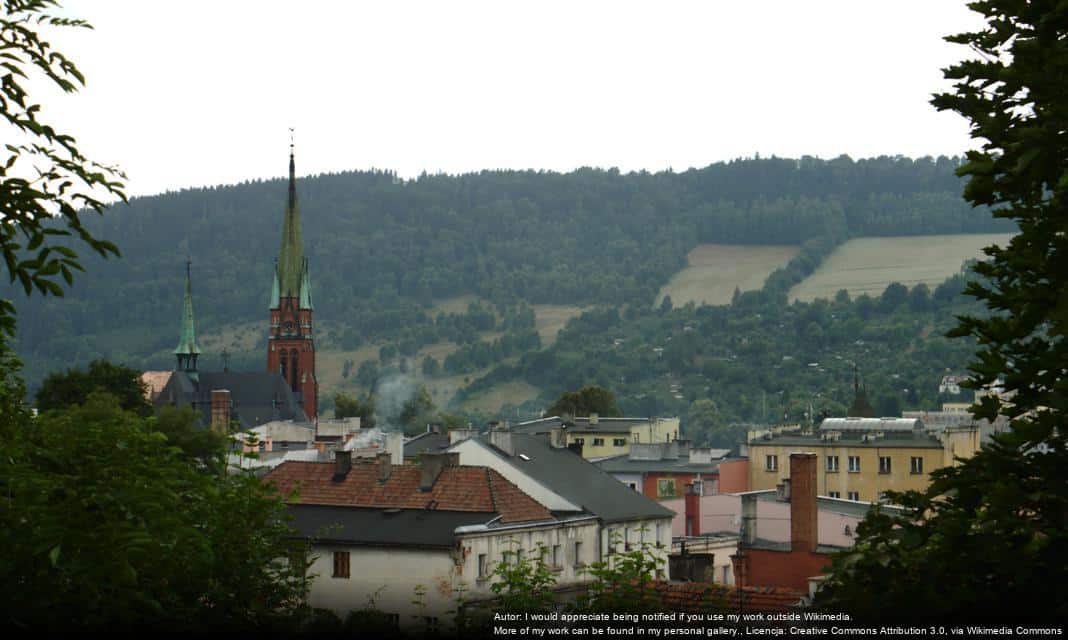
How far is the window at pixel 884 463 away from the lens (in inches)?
3629

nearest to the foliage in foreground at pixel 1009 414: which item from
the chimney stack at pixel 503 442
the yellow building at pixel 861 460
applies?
the chimney stack at pixel 503 442

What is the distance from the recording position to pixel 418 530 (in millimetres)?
49469

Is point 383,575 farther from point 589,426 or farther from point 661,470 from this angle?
point 589,426

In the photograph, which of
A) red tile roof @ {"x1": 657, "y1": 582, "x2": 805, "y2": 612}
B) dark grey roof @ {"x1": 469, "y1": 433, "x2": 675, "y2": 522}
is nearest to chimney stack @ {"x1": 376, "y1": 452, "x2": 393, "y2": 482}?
dark grey roof @ {"x1": 469, "y1": 433, "x2": 675, "y2": 522}

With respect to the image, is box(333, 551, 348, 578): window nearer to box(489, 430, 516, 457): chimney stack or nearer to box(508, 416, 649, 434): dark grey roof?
box(489, 430, 516, 457): chimney stack

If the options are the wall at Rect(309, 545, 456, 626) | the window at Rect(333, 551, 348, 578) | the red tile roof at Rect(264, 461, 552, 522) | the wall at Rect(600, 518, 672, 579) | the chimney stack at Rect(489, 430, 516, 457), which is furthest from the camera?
the chimney stack at Rect(489, 430, 516, 457)

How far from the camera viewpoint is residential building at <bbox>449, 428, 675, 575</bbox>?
58719 mm

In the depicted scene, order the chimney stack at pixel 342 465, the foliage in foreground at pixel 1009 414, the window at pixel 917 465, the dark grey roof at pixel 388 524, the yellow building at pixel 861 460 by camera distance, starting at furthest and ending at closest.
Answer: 1. the yellow building at pixel 861 460
2. the window at pixel 917 465
3. the chimney stack at pixel 342 465
4. the dark grey roof at pixel 388 524
5. the foliage in foreground at pixel 1009 414

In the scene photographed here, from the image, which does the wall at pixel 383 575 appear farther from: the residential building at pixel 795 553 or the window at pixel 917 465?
the window at pixel 917 465

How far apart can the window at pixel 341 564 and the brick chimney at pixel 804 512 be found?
15169 mm

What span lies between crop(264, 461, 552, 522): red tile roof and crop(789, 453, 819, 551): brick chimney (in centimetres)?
810

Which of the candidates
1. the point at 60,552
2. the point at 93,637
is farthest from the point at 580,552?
the point at 93,637

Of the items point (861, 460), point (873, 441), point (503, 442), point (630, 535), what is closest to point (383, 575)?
point (630, 535)

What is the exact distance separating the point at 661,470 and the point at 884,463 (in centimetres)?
1222
